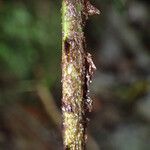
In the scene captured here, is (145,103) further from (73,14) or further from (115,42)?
(73,14)

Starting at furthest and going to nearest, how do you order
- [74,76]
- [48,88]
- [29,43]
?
[48,88] < [29,43] < [74,76]

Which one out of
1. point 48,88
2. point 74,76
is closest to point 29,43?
point 48,88

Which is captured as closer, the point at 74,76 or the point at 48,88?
the point at 74,76

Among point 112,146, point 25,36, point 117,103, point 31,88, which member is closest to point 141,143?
point 112,146

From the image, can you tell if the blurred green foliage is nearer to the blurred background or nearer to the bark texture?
the blurred background

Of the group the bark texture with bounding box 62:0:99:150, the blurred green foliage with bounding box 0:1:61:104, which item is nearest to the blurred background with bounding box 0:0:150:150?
the blurred green foliage with bounding box 0:1:61:104

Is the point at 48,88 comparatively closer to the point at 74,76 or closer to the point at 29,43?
the point at 29,43

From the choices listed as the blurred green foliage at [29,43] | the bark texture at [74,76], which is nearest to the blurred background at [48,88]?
the blurred green foliage at [29,43]
